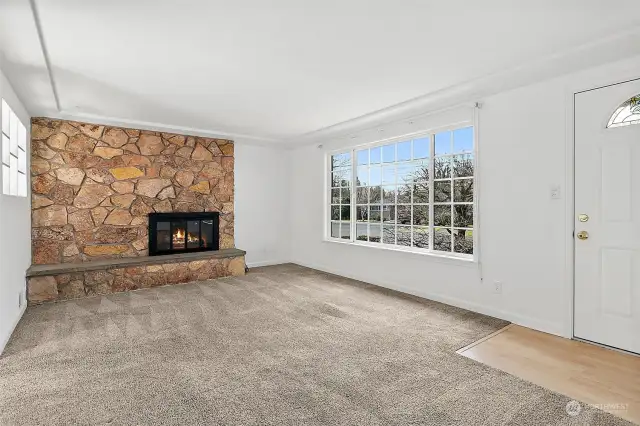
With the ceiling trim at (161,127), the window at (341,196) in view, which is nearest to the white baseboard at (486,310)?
the window at (341,196)

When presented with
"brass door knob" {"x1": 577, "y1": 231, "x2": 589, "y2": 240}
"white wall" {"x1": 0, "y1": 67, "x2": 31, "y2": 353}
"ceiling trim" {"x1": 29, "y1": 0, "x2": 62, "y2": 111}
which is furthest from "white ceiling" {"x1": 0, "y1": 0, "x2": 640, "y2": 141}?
"brass door knob" {"x1": 577, "y1": 231, "x2": 589, "y2": 240}

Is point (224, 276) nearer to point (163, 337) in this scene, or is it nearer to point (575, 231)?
point (163, 337)

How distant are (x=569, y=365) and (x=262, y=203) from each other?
5314 mm

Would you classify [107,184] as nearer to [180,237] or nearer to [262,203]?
[180,237]

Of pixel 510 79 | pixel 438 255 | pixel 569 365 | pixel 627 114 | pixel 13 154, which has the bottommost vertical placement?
pixel 569 365

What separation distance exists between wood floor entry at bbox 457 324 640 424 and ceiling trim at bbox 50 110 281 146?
4762 mm

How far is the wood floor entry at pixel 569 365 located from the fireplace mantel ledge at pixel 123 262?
3.97 m

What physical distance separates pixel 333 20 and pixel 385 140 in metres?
2.93

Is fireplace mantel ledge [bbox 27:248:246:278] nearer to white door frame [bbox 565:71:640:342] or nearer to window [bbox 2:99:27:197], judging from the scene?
window [bbox 2:99:27:197]

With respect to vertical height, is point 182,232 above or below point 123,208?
below

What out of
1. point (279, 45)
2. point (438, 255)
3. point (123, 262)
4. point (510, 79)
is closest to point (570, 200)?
point (510, 79)

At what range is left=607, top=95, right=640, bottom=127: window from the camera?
Result: 2812mm

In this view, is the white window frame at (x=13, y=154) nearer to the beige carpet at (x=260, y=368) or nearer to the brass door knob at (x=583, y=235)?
the beige carpet at (x=260, y=368)

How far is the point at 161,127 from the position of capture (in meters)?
5.36
